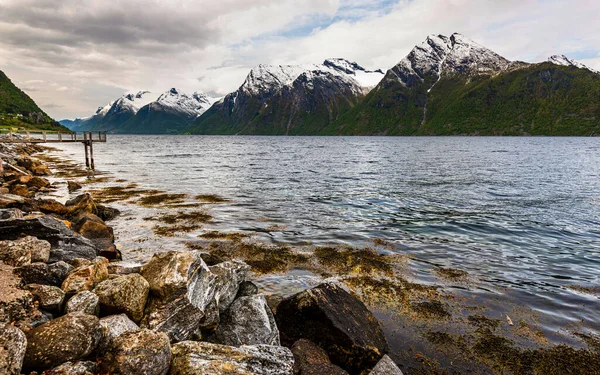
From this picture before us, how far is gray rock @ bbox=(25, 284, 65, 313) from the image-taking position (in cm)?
793

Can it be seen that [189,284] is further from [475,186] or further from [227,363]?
[475,186]

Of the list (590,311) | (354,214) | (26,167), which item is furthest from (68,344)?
(26,167)

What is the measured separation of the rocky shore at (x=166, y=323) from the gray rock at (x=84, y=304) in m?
0.03

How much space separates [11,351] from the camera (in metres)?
5.86

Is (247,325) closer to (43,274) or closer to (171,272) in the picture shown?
(171,272)

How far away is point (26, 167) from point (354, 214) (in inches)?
1845

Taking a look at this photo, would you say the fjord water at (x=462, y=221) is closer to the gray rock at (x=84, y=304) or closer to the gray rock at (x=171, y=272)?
the gray rock at (x=171, y=272)

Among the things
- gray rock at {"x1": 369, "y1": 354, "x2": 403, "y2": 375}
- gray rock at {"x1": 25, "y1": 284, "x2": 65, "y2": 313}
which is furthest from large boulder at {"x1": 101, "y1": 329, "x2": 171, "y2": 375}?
gray rock at {"x1": 369, "y1": 354, "x2": 403, "y2": 375}

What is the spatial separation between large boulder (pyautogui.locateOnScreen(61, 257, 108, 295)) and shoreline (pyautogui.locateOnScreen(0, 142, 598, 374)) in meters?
3.57

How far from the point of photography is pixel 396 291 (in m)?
13.5

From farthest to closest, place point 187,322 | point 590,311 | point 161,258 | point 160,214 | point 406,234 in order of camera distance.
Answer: point 160,214 → point 406,234 → point 590,311 → point 161,258 → point 187,322

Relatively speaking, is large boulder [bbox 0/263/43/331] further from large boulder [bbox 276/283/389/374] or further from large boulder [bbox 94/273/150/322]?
large boulder [bbox 276/283/389/374]

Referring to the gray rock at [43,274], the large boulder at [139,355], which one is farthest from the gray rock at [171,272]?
the gray rock at [43,274]

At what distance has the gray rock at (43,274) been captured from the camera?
905 cm
